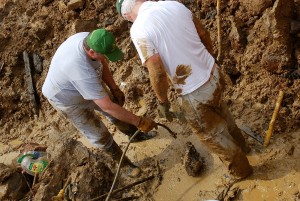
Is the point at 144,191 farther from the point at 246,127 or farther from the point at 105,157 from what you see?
the point at 246,127

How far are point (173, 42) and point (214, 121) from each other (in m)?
0.99

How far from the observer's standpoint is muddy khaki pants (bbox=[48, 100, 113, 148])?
4383mm

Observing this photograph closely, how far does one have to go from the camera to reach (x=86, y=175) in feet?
15.2

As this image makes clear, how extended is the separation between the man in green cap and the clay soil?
62 cm

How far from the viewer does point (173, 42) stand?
327cm

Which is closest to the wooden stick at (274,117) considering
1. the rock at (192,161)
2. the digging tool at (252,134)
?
the digging tool at (252,134)

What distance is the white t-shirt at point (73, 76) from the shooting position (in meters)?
3.83

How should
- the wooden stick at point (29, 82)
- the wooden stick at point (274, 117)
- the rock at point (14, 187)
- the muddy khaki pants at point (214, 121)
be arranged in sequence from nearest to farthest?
1. the muddy khaki pants at point (214, 121)
2. the wooden stick at point (274, 117)
3. the rock at point (14, 187)
4. the wooden stick at point (29, 82)

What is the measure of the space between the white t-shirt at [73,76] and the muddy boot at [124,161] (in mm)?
866

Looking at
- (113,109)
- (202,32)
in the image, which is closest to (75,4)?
(113,109)

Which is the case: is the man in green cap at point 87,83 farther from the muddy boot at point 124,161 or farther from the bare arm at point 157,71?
the bare arm at point 157,71

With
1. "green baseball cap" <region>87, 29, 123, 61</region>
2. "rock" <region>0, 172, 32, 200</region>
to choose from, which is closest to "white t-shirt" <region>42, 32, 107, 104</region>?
"green baseball cap" <region>87, 29, 123, 61</region>

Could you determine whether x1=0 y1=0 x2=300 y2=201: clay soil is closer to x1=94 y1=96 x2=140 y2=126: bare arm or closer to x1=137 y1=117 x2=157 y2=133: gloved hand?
x1=137 y1=117 x2=157 y2=133: gloved hand

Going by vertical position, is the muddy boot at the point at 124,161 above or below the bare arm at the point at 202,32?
below
